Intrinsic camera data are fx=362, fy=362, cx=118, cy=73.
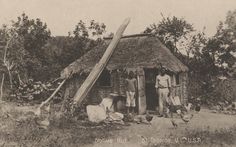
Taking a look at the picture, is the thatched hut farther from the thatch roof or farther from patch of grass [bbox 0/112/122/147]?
patch of grass [bbox 0/112/122/147]

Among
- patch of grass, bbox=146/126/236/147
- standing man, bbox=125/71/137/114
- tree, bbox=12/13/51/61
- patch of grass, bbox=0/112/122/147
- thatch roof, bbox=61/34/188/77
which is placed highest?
tree, bbox=12/13/51/61

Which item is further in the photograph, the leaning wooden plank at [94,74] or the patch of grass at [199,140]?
the leaning wooden plank at [94,74]

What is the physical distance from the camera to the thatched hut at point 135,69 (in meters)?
16.7

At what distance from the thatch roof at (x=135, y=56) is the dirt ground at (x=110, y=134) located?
3.80 metres

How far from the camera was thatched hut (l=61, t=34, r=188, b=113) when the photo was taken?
54.7 feet

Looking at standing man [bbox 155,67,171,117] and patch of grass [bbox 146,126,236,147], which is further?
standing man [bbox 155,67,171,117]

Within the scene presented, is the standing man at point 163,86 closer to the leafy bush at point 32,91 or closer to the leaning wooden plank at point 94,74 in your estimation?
the leaning wooden plank at point 94,74

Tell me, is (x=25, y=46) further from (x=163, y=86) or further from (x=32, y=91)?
(x=163, y=86)

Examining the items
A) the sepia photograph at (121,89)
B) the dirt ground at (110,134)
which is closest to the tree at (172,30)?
the sepia photograph at (121,89)

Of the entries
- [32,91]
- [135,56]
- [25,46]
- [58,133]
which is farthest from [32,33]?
[58,133]

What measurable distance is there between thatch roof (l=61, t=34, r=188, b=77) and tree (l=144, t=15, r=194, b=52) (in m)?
5.31

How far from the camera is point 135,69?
16609 millimetres

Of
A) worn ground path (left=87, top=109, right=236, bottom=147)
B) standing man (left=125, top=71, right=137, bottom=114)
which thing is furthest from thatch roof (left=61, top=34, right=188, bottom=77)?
worn ground path (left=87, top=109, right=236, bottom=147)

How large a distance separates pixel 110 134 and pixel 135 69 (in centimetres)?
567
